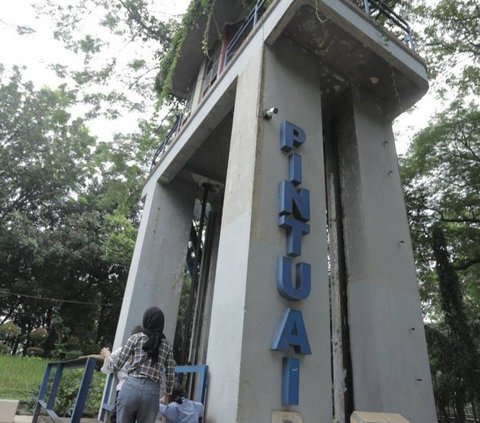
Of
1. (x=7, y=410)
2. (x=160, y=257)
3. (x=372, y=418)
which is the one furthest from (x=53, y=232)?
(x=372, y=418)

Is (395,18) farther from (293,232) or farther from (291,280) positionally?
(291,280)

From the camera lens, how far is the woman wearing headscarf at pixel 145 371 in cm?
307

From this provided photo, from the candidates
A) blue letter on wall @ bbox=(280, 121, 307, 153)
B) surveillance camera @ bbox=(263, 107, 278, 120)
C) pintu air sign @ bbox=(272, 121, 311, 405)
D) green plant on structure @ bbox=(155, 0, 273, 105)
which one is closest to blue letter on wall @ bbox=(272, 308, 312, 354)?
pintu air sign @ bbox=(272, 121, 311, 405)

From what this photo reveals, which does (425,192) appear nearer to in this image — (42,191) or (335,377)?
(335,377)

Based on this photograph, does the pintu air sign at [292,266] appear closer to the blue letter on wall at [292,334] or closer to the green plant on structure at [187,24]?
the blue letter on wall at [292,334]

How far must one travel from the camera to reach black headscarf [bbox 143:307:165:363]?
3.27 m

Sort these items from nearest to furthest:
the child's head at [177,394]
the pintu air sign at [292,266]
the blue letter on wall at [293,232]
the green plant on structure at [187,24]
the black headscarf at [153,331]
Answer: the black headscarf at [153,331], the pintu air sign at [292,266], the child's head at [177,394], the blue letter on wall at [293,232], the green plant on structure at [187,24]

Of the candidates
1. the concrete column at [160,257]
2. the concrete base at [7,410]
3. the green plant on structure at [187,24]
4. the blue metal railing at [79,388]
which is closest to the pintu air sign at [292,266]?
the blue metal railing at [79,388]

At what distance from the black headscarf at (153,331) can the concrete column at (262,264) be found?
64cm

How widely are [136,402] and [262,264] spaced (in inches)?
64.3

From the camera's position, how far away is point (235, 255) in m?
4.00

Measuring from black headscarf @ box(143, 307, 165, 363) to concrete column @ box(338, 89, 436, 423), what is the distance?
8.26 feet

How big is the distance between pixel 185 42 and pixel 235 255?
699cm

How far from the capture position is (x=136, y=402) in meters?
3.06
